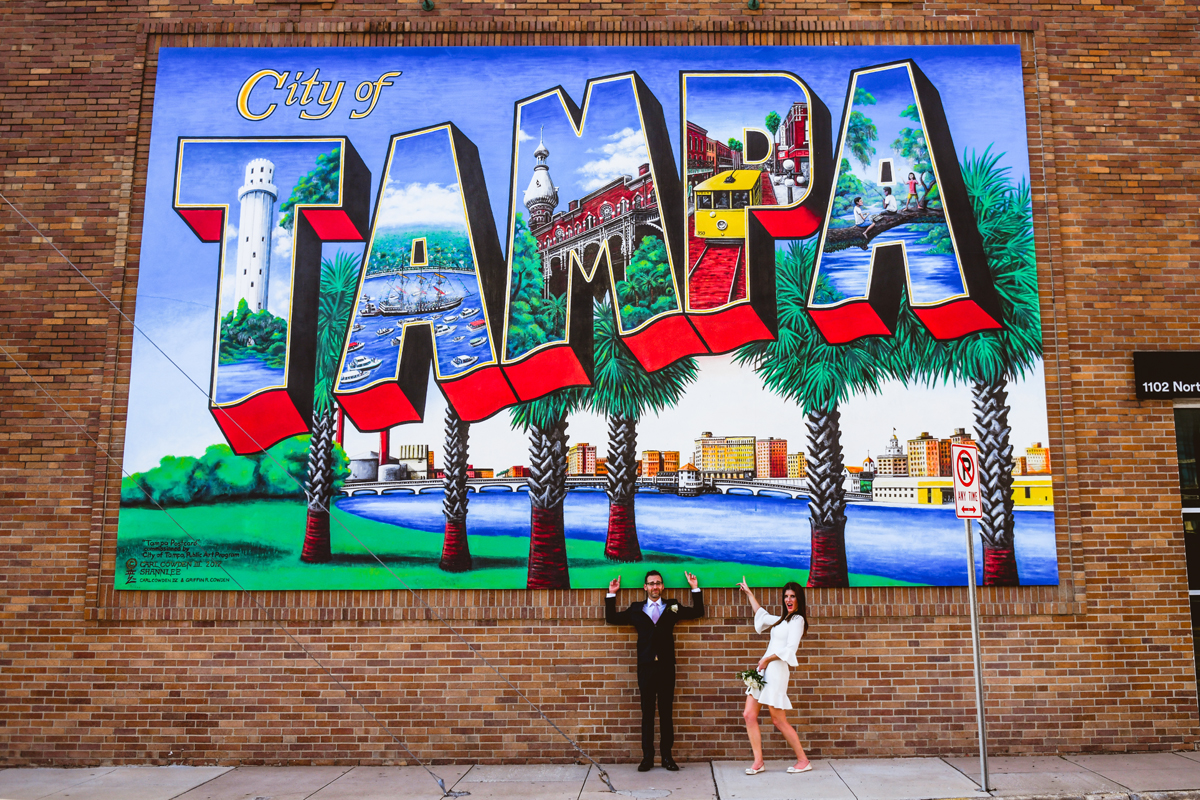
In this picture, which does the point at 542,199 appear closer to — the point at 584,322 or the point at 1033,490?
the point at 584,322

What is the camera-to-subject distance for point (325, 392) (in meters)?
7.98

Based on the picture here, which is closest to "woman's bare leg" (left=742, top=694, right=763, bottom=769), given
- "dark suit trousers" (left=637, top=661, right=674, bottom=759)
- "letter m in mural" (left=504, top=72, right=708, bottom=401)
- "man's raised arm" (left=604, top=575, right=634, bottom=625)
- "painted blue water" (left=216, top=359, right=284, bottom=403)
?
"dark suit trousers" (left=637, top=661, right=674, bottom=759)

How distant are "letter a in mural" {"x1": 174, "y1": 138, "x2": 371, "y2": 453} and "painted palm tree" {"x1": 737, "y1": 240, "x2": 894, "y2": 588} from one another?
4.88 metres

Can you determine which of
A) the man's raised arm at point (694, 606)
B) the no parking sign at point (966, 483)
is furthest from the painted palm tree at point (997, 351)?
the man's raised arm at point (694, 606)

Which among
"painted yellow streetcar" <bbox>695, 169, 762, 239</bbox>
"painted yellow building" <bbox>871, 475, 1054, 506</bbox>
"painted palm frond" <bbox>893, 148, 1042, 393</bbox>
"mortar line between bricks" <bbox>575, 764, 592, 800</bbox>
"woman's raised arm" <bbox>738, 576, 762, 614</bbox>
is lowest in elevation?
"mortar line between bricks" <bbox>575, 764, 592, 800</bbox>

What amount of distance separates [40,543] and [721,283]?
7927 millimetres

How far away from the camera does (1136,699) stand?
7449mm

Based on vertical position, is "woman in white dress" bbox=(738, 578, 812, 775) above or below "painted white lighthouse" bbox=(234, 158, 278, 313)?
below

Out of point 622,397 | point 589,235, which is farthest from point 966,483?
point 589,235

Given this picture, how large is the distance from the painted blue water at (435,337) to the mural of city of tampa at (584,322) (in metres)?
0.03

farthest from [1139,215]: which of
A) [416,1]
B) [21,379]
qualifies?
[21,379]

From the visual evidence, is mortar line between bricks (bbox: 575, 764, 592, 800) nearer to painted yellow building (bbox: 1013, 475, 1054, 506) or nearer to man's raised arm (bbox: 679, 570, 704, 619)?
man's raised arm (bbox: 679, 570, 704, 619)

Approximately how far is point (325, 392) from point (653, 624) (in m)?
4.35

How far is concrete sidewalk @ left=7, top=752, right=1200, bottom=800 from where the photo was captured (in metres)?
6.32
